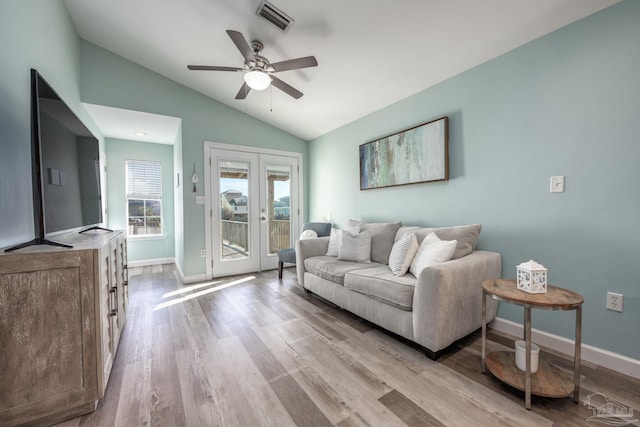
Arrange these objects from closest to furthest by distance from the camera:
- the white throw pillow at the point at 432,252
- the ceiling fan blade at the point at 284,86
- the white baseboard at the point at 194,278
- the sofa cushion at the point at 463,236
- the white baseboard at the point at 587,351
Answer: the white baseboard at the point at 587,351 → the white throw pillow at the point at 432,252 → the sofa cushion at the point at 463,236 → the ceiling fan blade at the point at 284,86 → the white baseboard at the point at 194,278

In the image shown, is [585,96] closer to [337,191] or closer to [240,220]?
[337,191]

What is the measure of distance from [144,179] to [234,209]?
7.18 feet

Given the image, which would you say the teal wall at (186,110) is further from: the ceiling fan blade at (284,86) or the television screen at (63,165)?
the ceiling fan blade at (284,86)

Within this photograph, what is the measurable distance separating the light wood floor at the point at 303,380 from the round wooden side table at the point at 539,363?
0.08 meters

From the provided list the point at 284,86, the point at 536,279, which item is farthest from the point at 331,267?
the point at 284,86

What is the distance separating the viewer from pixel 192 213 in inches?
148

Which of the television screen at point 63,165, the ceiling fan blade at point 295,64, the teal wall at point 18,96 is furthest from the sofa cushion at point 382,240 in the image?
the teal wall at point 18,96

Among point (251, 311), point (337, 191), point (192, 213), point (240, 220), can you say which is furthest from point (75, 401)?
point (337, 191)

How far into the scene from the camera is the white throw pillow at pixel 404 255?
2.23 meters

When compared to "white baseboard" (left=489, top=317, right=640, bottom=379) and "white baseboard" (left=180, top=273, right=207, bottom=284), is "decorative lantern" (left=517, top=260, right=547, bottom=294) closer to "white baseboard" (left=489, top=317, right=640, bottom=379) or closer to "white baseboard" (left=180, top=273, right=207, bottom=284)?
"white baseboard" (left=489, top=317, right=640, bottom=379)

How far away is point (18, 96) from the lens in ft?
5.14

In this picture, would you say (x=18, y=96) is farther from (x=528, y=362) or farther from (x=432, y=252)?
(x=528, y=362)

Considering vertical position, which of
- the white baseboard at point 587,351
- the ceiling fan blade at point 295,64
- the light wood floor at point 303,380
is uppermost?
the ceiling fan blade at point 295,64

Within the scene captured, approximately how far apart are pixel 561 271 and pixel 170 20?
413 cm
